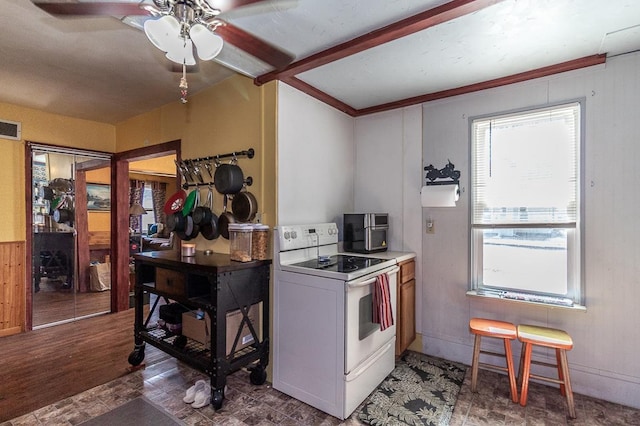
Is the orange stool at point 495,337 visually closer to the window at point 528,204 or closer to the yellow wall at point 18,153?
the window at point 528,204

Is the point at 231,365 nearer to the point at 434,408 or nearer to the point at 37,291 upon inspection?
the point at 434,408

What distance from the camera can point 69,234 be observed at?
386 cm

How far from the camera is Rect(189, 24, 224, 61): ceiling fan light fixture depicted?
4.54ft

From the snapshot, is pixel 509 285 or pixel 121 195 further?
pixel 121 195

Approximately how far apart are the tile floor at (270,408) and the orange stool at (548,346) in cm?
11

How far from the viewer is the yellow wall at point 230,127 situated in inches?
98.2

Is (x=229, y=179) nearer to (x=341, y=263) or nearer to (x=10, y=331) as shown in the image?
(x=341, y=263)

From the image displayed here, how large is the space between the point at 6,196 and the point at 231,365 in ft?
11.0

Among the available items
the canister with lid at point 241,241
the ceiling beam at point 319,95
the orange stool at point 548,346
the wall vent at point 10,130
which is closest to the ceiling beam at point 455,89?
the ceiling beam at point 319,95

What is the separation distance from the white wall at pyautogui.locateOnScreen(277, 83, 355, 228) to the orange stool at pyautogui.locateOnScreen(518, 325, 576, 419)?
177 cm

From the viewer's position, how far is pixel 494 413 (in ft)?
6.82

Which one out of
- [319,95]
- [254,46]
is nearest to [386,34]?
[254,46]

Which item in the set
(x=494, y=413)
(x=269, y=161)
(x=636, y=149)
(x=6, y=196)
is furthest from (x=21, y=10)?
(x=636, y=149)

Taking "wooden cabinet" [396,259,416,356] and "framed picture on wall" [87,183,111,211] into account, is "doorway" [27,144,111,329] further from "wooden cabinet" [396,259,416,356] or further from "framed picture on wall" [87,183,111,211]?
"wooden cabinet" [396,259,416,356]
